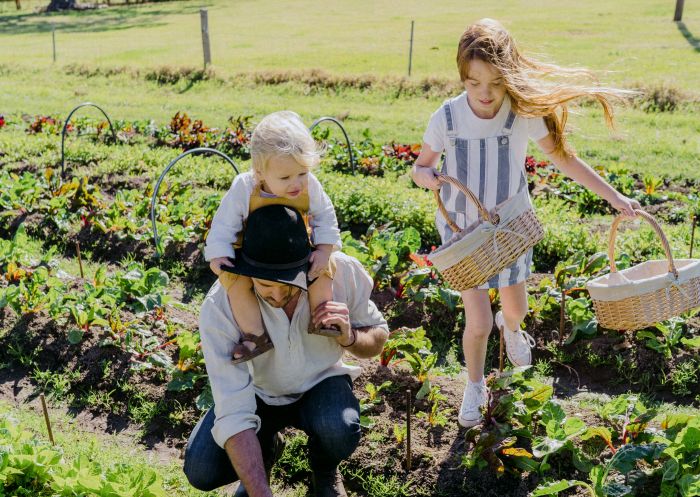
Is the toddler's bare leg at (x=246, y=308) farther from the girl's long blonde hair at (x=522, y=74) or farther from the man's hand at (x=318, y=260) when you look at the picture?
the girl's long blonde hair at (x=522, y=74)

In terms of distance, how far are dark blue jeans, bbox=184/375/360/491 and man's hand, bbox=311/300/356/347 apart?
27 centimetres

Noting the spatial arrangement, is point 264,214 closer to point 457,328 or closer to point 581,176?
point 581,176

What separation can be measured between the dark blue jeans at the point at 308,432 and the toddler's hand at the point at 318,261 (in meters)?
0.50

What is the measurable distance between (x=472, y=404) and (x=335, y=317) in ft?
3.29

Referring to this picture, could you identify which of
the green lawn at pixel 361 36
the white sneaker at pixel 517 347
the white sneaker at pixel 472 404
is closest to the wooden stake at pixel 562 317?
the white sneaker at pixel 517 347

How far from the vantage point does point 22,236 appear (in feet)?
18.2

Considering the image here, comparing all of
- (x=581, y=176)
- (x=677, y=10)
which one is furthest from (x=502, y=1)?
(x=581, y=176)

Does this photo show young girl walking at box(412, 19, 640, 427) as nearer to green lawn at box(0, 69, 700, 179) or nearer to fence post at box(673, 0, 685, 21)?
green lawn at box(0, 69, 700, 179)

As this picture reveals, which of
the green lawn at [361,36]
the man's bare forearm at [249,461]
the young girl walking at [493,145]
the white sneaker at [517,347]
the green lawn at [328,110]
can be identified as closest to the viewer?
the man's bare forearm at [249,461]

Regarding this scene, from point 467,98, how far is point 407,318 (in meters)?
1.71

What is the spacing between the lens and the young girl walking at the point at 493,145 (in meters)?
3.40

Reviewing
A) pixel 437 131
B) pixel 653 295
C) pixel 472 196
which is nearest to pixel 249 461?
pixel 472 196

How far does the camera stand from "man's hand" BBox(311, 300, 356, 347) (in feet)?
9.73

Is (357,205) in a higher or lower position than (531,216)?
lower
